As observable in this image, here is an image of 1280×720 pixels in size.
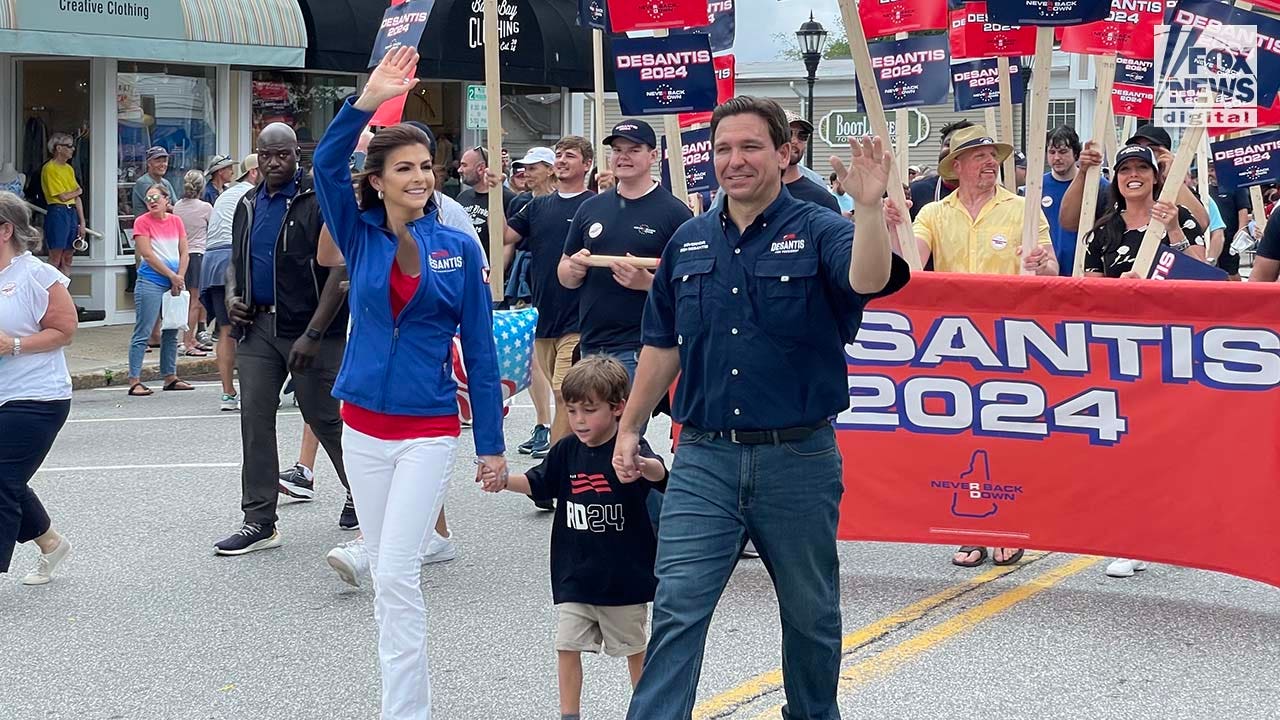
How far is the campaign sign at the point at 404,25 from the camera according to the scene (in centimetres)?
751

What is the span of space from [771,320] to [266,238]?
4.31 metres

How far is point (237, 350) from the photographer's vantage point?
26.6 ft

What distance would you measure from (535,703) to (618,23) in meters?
5.03

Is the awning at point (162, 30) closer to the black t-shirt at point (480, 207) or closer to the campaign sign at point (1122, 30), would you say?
the black t-shirt at point (480, 207)

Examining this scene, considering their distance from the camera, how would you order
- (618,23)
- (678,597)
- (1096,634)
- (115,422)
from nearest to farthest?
1. (678,597)
2. (1096,634)
3. (618,23)
4. (115,422)

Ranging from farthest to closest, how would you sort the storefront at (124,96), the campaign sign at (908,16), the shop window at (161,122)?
the shop window at (161,122) → the storefront at (124,96) → the campaign sign at (908,16)

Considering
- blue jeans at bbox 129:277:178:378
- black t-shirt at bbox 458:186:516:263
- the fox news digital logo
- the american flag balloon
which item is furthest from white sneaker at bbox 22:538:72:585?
blue jeans at bbox 129:277:178:378

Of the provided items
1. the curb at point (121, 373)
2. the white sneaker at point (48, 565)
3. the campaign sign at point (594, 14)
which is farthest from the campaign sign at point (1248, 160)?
the curb at point (121, 373)

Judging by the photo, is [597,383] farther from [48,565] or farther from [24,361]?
[48,565]

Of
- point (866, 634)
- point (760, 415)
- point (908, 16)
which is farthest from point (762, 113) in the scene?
point (908, 16)

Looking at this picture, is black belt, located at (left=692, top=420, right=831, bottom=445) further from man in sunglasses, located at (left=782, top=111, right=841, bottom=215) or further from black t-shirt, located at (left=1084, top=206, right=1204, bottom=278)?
black t-shirt, located at (left=1084, top=206, right=1204, bottom=278)

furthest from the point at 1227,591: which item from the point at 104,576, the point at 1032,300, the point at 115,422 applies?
the point at 115,422

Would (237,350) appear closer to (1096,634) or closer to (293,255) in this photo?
(293,255)

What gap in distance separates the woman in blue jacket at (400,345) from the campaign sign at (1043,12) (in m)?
3.13
